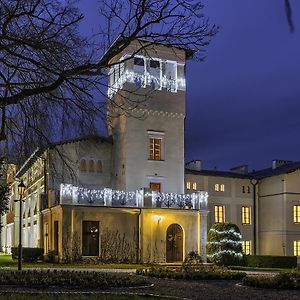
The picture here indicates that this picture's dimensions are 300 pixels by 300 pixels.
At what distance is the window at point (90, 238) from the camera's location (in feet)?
114

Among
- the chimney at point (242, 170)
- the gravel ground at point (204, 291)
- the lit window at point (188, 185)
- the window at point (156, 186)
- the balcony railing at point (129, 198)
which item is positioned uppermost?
the chimney at point (242, 170)

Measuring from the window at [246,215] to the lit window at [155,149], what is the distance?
12.2 meters

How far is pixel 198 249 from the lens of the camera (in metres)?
36.5

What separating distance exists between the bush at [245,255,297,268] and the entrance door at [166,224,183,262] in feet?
15.0

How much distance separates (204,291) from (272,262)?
2170cm

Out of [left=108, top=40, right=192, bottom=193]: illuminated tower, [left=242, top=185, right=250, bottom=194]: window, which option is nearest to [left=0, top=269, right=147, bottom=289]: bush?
[left=108, top=40, right=192, bottom=193]: illuminated tower

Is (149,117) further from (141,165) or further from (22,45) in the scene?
(22,45)

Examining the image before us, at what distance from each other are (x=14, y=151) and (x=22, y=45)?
9.70 feet

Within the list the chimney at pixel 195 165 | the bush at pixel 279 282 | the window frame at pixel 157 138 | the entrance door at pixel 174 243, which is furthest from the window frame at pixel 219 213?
the bush at pixel 279 282

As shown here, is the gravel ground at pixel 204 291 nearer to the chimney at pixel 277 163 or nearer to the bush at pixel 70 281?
the bush at pixel 70 281

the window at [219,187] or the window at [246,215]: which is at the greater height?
the window at [219,187]

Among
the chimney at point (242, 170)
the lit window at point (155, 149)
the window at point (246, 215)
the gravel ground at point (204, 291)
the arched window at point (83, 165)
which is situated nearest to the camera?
the gravel ground at point (204, 291)

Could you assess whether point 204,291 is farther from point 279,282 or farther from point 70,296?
point 70,296

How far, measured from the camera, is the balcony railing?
3419cm
